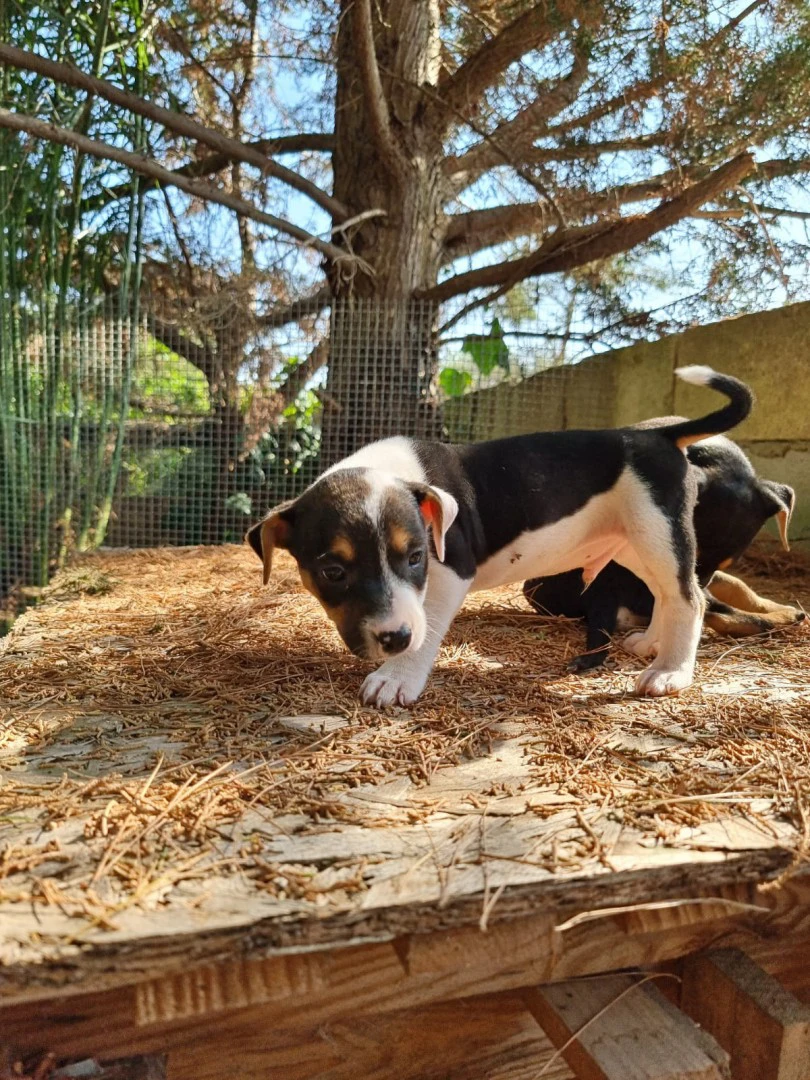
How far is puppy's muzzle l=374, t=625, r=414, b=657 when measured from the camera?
2.44m

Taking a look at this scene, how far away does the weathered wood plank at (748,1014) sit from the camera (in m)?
1.58

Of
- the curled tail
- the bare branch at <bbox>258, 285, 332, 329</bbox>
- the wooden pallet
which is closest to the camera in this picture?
the wooden pallet

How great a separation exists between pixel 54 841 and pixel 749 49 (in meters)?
6.00

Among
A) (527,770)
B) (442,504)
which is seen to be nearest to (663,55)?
(442,504)

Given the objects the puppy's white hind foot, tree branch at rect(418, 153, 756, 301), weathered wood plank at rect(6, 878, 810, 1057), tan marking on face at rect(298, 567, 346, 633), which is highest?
tree branch at rect(418, 153, 756, 301)

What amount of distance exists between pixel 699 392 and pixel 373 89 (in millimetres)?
3687

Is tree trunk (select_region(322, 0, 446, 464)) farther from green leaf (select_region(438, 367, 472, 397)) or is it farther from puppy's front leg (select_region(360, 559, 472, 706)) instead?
puppy's front leg (select_region(360, 559, 472, 706))

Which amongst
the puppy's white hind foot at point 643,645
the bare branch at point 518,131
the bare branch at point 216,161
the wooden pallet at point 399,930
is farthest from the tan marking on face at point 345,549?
the bare branch at point 216,161

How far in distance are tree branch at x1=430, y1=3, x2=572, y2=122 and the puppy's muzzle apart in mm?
4571

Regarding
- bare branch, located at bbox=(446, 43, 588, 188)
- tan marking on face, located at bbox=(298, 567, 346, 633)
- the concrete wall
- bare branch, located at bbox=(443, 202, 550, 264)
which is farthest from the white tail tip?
bare branch, located at bbox=(443, 202, 550, 264)

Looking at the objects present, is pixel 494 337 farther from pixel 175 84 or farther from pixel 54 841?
pixel 54 841

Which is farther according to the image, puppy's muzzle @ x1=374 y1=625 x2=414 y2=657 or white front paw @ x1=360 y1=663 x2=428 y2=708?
white front paw @ x1=360 y1=663 x2=428 y2=708

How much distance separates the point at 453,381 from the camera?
796cm

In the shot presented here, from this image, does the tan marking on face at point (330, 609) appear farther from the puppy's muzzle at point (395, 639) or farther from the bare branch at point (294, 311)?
the bare branch at point (294, 311)
